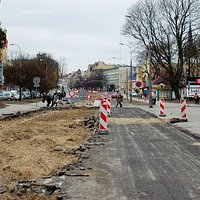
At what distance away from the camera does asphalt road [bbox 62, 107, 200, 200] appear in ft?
22.2

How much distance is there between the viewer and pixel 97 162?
9797 mm

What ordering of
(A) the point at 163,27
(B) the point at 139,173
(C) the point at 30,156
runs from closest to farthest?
(B) the point at 139,173
(C) the point at 30,156
(A) the point at 163,27

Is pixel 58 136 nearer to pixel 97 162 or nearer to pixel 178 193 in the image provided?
pixel 97 162

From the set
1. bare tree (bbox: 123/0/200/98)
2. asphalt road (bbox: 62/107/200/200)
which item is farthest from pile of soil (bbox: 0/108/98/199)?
bare tree (bbox: 123/0/200/98)

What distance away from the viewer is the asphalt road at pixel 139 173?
6.76 m

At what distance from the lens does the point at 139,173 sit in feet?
27.8

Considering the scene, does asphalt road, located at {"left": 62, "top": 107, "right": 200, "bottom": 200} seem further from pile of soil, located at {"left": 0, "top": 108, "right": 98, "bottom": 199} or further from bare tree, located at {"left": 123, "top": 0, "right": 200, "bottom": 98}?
bare tree, located at {"left": 123, "top": 0, "right": 200, "bottom": 98}

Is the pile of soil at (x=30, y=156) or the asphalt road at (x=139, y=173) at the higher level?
the pile of soil at (x=30, y=156)

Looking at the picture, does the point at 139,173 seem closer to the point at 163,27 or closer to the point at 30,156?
the point at 30,156

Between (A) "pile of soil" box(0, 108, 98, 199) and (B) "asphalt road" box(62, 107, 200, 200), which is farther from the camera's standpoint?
(A) "pile of soil" box(0, 108, 98, 199)

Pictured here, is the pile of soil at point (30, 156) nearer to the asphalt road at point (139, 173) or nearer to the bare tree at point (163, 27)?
the asphalt road at point (139, 173)

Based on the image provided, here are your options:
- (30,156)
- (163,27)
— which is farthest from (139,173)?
(163,27)

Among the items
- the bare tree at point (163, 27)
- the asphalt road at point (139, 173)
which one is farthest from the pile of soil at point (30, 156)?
the bare tree at point (163, 27)

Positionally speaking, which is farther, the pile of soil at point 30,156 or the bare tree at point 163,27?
the bare tree at point 163,27
